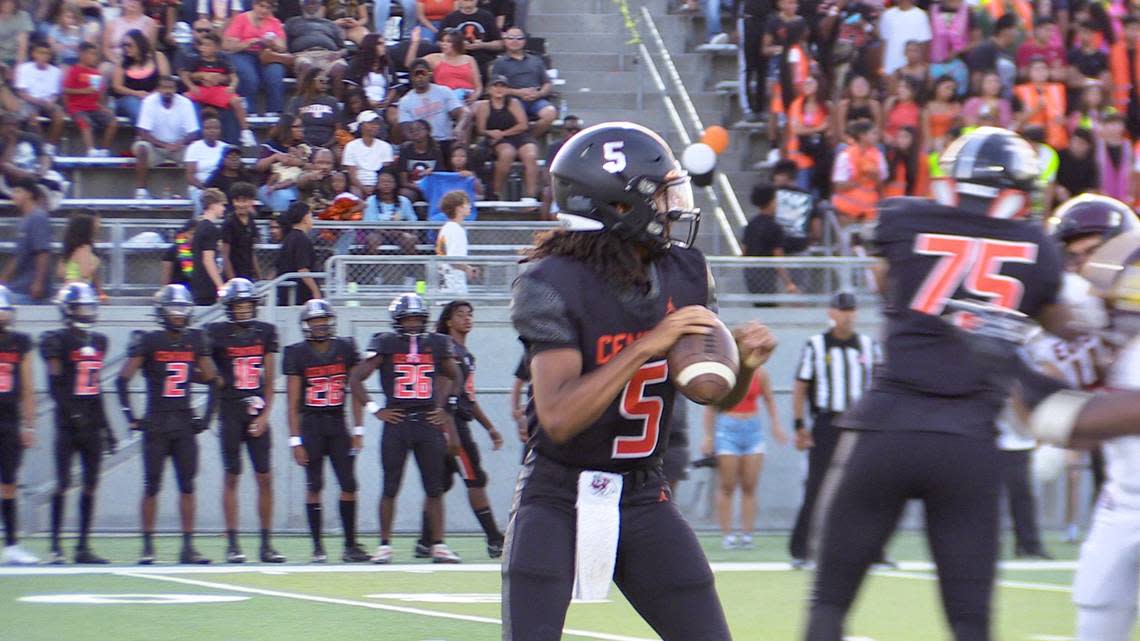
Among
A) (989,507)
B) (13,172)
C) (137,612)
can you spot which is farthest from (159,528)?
(989,507)

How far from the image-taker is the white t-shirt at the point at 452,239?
1253 centimetres

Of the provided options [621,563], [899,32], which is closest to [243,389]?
[621,563]

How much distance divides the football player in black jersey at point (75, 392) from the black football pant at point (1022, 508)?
6.05 m

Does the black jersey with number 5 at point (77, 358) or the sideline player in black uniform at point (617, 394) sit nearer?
the sideline player in black uniform at point (617, 394)

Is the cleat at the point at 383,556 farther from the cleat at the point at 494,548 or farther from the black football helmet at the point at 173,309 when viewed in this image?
the black football helmet at the point at 173,309

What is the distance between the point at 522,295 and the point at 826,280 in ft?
29.2

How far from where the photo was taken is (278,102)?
14898 mm

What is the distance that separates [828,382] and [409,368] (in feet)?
9.19

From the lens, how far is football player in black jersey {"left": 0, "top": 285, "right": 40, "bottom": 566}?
10.3 meters

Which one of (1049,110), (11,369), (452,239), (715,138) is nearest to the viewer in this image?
(11,369)

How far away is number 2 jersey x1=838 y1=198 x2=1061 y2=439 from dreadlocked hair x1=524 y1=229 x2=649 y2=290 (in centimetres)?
120

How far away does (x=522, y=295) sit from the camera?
3574mm

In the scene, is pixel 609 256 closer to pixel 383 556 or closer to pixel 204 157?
pixel 383 556

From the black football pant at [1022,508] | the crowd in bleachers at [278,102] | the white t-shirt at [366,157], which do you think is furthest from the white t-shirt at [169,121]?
the black football pant at [1022,508]
